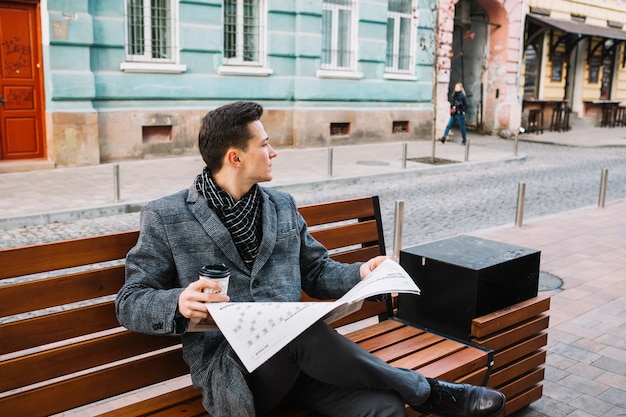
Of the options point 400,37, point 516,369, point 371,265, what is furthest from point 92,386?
point 400,37

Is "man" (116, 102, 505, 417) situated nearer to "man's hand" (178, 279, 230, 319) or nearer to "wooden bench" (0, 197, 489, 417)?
"man's hand" (178, 279, 230, 319)

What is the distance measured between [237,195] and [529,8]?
24.8 metres

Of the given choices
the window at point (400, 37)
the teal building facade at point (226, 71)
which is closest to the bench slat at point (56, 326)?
the teal building facade at point (226, 71)

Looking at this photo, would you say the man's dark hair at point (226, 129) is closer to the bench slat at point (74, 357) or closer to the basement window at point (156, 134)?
the bench slat at point (74, 357)

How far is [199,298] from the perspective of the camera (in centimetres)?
254

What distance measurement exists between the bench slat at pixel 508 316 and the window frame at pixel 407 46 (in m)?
16.5

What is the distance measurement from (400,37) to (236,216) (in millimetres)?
18346

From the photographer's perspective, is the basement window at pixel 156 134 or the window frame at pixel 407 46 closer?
the basement window at pixel 156 134

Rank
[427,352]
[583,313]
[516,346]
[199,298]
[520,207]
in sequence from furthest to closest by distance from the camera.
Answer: [520,207], [583,313], [516,346], [427,352], [199,298]

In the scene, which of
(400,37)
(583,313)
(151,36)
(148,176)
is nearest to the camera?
(583,313)

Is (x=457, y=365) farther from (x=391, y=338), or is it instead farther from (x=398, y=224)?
(x=398, y=224)

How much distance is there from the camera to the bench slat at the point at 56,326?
2.63 meters

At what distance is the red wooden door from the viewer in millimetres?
13227

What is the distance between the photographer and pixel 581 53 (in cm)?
2997
